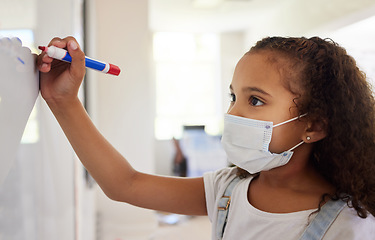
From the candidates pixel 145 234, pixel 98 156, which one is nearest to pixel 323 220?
pixel 98 156

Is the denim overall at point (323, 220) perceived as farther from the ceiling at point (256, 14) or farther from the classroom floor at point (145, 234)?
the ceiling at point (256, 14)

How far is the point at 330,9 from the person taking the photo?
10.9ft

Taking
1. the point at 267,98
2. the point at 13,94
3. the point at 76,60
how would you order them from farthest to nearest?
the point at 267,98, the point at 76,60, the point at 13,94

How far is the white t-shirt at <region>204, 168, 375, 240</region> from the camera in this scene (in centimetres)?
59

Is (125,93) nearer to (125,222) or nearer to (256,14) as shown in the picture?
(125,222)

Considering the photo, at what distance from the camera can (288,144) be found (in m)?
0.72

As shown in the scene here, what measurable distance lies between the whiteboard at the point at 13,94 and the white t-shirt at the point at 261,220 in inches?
18.6

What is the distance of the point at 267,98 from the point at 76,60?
0.37 metres

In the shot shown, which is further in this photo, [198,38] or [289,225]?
[198,38]

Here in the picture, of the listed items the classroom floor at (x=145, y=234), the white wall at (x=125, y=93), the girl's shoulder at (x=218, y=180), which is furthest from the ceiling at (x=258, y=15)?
the girl's shoulder at (x=218, y=180)

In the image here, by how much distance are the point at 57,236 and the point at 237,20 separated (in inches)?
188

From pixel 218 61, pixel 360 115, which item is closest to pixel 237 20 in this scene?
pixel 218 61

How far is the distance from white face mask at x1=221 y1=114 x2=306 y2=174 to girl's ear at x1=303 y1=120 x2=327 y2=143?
0.02 m

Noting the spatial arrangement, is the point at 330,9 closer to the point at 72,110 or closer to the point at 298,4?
the point at 298,4
